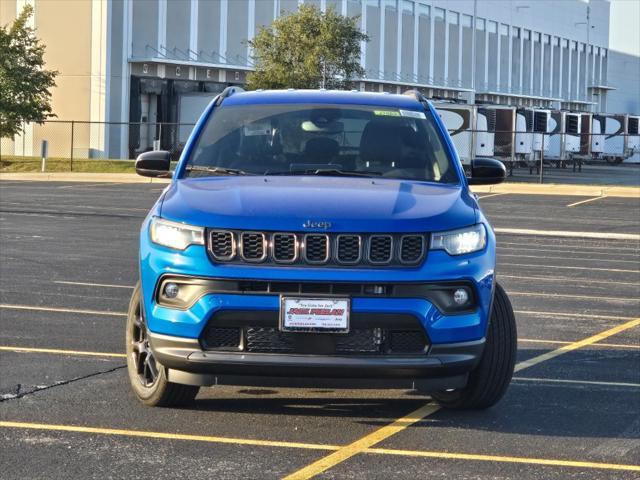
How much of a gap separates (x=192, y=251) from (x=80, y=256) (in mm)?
10452

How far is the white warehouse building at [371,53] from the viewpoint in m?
54.8

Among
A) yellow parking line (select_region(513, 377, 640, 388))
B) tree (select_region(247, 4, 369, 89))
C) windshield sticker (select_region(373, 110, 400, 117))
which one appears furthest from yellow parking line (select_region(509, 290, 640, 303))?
tree (select_region(247, 4, 369, 89))

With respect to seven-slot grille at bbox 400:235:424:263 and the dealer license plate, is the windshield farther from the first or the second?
the dealer license plate

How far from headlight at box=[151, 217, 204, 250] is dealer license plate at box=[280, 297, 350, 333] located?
23.3 inches

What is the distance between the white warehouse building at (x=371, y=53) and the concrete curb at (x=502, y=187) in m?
5.40

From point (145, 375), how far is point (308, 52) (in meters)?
43.3

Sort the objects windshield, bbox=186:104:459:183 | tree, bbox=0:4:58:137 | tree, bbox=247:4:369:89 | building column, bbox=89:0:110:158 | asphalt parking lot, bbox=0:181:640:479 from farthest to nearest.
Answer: building column, bbox=89:0:110:158
tree, bbox=247:4:369:89
tree, bbox=0:4:58:137
windshield, bbox=186:104:459:183
asphalt parking lot, bbox=0:181:640:479

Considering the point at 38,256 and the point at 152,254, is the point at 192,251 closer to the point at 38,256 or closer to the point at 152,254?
the point at 152,254

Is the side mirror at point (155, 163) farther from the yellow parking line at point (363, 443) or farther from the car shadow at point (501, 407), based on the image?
the yellow parking line at point (363, 443)

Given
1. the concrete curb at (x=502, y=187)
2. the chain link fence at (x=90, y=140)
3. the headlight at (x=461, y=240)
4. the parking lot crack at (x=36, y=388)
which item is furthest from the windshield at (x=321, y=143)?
the chain link fence at (x=90, y=140)

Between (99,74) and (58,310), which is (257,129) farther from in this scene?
(99,74)

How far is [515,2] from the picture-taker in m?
92.9

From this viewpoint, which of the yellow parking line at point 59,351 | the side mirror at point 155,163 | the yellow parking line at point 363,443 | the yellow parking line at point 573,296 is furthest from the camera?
the yellow parking line at point 573,296

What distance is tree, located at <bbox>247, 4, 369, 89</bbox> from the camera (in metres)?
50.0
